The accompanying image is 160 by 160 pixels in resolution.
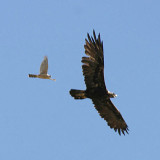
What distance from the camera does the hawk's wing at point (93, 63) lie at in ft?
52.1

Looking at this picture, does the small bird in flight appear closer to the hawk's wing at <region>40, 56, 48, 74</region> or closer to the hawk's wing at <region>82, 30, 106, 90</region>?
the hawk's wing at <region>40, 56, 48, 74</region>

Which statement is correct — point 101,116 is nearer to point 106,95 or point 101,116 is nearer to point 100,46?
point 106,95

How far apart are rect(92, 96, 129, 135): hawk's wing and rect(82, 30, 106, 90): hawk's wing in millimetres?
1110

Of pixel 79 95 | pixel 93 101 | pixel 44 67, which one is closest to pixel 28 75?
pixel 44 67

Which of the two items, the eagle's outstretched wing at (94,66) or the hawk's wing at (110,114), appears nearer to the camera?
the eagle's outstretched wing at (94,66)

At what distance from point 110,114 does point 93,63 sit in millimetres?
2769

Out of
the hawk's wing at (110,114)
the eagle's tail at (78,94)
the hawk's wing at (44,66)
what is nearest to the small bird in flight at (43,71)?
the hawk's wing at (44,66)

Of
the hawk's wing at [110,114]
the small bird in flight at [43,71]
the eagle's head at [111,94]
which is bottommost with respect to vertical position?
the hawk's wing at [110,114]

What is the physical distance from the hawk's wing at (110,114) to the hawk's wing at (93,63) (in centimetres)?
111

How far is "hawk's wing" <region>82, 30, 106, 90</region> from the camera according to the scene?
15.9 m

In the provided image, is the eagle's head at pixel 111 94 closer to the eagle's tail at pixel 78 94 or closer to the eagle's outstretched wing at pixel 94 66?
the eagle's outstretched wing at pixel 94 66

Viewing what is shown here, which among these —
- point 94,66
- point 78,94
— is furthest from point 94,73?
point 78,94

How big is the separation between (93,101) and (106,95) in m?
0.91

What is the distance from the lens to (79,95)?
51.9 ft
